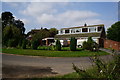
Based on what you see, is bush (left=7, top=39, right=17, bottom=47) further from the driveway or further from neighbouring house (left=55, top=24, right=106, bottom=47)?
the driveway

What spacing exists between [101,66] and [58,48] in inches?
699

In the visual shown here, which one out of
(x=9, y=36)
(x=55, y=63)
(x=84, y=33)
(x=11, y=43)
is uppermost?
(x=84, y=33)

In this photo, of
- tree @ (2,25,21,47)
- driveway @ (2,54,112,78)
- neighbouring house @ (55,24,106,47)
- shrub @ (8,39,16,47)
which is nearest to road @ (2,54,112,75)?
driveway @ (2,54,112,78)

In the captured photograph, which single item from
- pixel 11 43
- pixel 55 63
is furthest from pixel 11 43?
pixel 55 63

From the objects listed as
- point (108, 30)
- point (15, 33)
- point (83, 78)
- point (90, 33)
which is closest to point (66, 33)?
point (90, 33)

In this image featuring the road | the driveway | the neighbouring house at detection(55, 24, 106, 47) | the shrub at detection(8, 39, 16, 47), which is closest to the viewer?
the driveway

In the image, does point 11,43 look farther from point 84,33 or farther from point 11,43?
point 84,33

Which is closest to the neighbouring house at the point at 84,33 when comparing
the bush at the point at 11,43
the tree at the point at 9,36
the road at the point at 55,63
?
the tree at the point at 9,36

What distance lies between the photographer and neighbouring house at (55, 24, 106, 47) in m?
31.7

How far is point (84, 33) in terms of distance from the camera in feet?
118

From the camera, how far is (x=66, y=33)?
40.3m

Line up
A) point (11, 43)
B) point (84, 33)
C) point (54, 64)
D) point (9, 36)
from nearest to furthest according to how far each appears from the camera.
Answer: point (54, 64)
point (11, 43)
point (9, 36)
point (84, 33)

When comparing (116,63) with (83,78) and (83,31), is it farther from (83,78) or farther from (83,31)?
(83,31)

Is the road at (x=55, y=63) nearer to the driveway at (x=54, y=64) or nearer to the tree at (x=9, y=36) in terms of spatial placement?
the driveway at (x=54, y=64)
